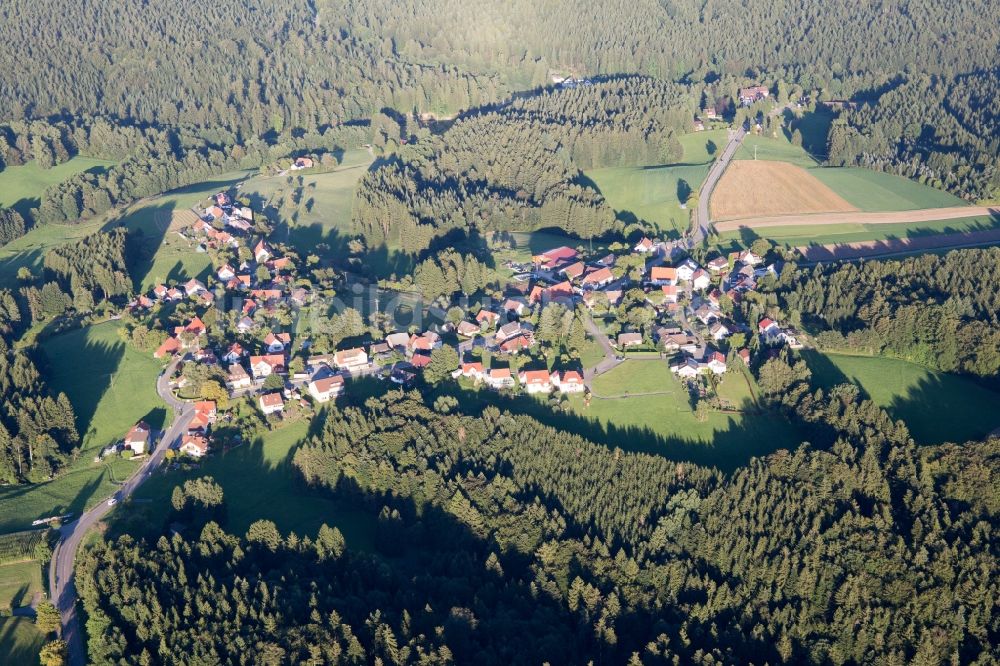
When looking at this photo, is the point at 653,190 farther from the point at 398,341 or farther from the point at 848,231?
the point at 398,341

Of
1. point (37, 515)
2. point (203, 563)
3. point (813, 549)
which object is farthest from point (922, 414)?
point (37, 515)

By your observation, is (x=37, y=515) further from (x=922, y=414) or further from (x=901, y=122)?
(x=901, y=122)

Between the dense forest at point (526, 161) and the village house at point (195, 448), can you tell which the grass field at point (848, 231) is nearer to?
the dense forest at point (526, 161)

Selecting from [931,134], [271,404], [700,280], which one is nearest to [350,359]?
[271,404]

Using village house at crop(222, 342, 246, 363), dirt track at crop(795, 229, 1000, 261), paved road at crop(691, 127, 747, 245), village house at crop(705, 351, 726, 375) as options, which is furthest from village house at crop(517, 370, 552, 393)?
dirt track at crop(795, 229, 1000, 261)

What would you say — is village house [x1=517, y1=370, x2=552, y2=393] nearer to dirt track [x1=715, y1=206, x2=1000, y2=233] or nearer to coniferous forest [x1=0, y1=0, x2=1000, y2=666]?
coniferous forest [x1=0, y1=0, x2=1000, y2=666]

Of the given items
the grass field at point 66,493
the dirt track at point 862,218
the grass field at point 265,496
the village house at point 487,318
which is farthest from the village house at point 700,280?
the grass field at point 66,493
